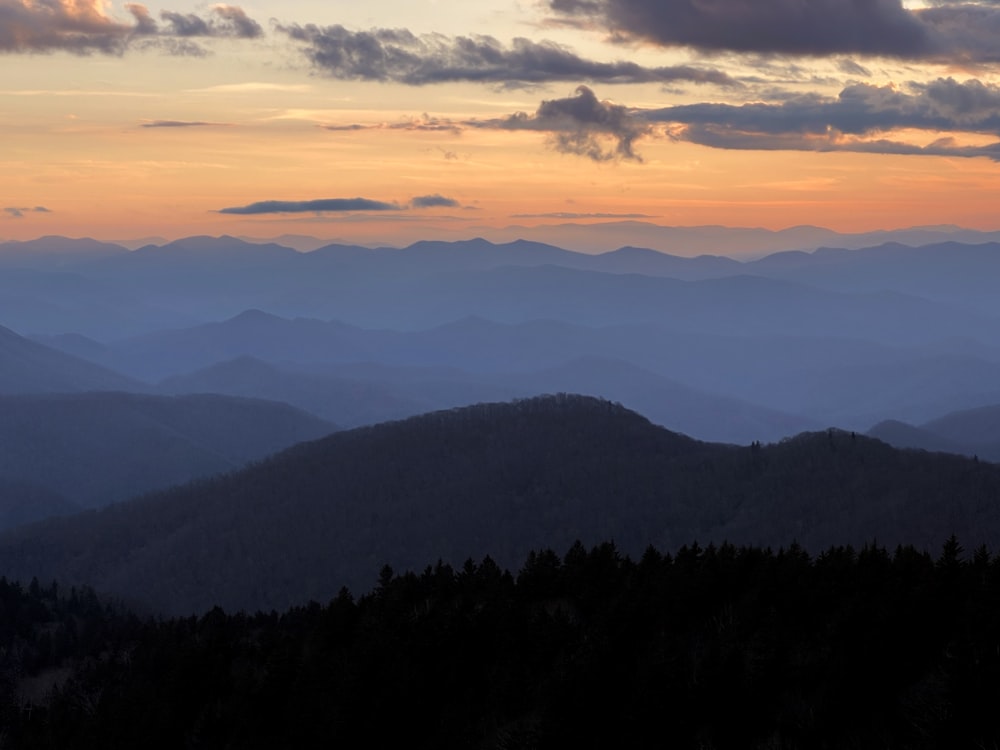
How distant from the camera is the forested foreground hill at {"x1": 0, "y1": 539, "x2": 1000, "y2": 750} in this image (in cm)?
3416

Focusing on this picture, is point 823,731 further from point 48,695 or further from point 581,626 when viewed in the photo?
point 48,695

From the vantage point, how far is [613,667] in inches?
1566

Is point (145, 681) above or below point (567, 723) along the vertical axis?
below

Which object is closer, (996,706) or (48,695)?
(996,706)

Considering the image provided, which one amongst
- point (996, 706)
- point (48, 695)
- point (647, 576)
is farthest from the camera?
point (48, 695)

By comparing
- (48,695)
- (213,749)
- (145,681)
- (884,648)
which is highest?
(884,648)

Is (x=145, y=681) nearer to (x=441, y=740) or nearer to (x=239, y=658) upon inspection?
(x=239, y=658)

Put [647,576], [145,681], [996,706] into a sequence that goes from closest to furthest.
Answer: [996,706] < [647,576] < [145,681]

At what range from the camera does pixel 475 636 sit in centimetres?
4912

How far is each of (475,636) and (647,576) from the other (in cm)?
1047

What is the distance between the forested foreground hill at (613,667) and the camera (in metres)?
34.2

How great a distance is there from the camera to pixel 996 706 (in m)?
30.0

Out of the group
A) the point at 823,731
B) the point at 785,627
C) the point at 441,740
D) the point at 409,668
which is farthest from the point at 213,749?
the point at 823,731

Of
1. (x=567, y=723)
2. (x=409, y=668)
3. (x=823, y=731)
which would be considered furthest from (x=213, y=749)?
(x=823, y=731)
